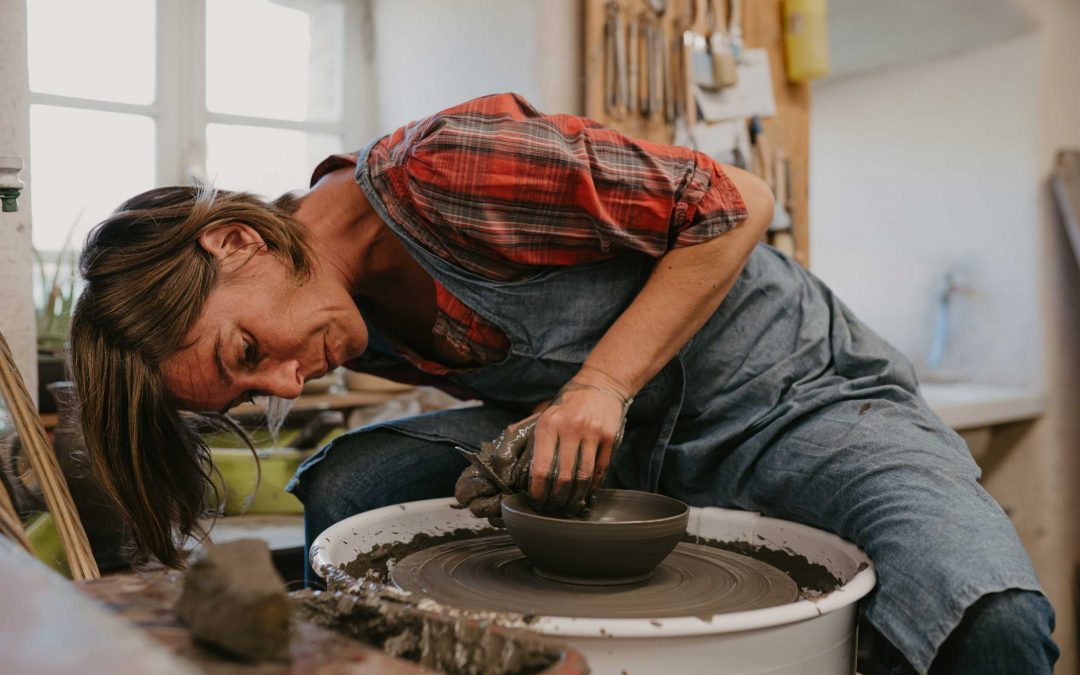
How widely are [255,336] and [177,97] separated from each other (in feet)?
5.38

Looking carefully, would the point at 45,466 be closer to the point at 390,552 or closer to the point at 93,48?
the point at 390,552

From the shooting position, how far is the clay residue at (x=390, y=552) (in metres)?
1.12

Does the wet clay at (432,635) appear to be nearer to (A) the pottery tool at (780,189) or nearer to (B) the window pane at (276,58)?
Result: (A) the pottery tool at (780,189)

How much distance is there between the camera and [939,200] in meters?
3.27

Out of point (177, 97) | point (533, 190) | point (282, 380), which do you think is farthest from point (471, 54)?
point (282, 380)

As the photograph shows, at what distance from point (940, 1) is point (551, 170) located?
86.2 inches

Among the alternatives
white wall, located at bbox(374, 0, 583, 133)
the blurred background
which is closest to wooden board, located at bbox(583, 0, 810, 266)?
the blurred background

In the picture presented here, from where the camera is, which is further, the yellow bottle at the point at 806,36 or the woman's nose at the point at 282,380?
the yellow bottle at the point at 806,36

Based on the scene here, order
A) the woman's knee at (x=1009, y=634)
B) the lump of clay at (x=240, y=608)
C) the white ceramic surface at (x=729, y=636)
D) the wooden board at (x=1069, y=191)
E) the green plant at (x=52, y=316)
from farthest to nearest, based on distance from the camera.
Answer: the wooden board at (x=1069, y=191) < the green plant at (x=52, y=316) < the woman's knee at (x=1009, y=634) < the white ceramic surface at (x=729, y=636) < the lump of clay at (x=240, y=608)

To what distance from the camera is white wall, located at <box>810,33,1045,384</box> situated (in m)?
3.01

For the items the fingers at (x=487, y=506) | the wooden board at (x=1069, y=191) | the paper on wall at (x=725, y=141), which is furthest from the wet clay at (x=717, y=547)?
the wooden board at (x=1069, y=191)

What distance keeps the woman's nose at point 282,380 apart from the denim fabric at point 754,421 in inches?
9.4

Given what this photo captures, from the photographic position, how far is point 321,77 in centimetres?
276

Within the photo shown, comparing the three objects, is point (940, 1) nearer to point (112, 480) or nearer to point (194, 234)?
point (194, 234)
